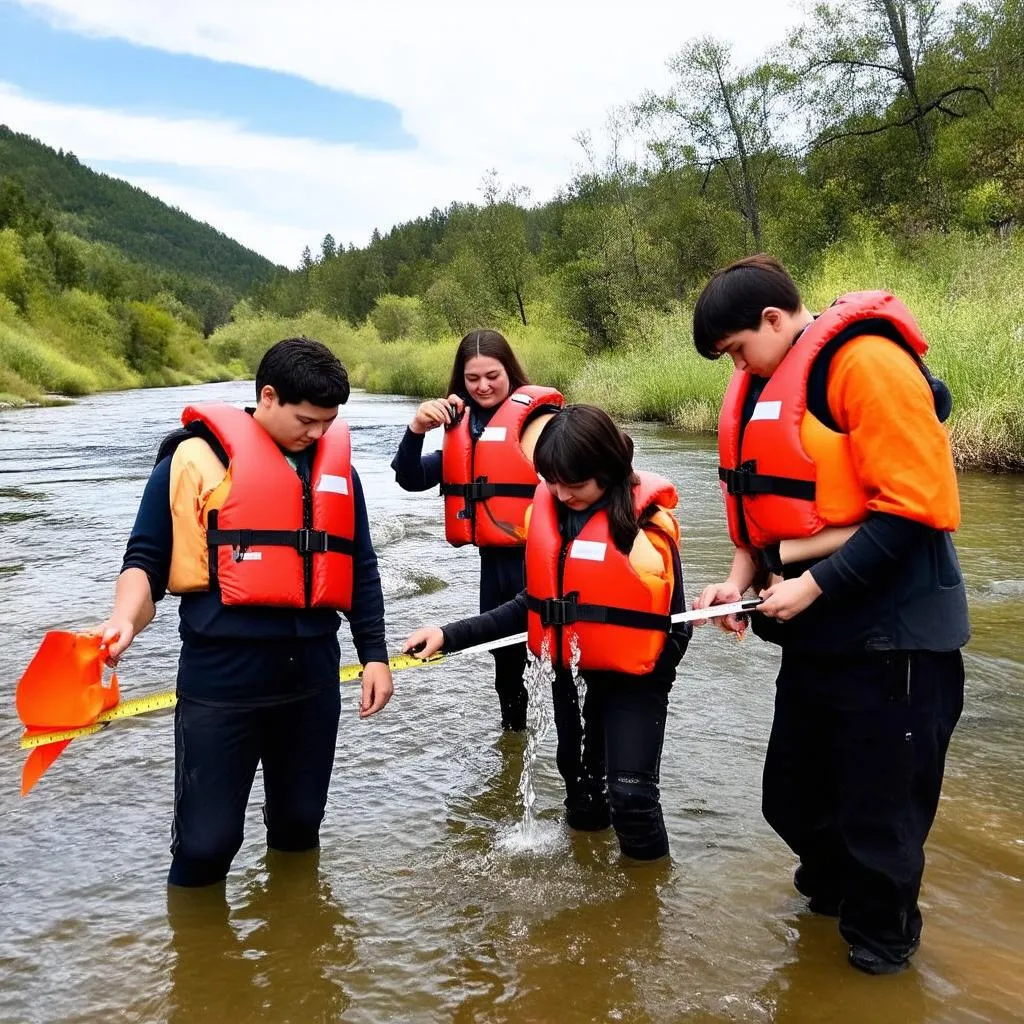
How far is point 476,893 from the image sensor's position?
3.27 m

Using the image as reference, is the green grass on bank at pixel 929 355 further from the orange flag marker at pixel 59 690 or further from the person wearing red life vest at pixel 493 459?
the orange flag marker at pixel 59 690

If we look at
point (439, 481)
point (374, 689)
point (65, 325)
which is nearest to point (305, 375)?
point (374, 689)

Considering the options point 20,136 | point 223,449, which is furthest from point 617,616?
point 20,136

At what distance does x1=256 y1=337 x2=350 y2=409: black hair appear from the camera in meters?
2.88

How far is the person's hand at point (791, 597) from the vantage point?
2.40 meters

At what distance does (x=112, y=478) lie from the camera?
14.7m

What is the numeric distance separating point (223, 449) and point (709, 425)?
16.5 meters

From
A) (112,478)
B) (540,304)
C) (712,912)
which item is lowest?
(712,912)

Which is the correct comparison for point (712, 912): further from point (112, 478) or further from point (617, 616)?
point (112, 478)

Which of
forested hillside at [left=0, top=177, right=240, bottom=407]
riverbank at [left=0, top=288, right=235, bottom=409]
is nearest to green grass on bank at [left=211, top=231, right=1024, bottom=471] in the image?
riverbank at [left=0, top=288, right=235, bottom=409]

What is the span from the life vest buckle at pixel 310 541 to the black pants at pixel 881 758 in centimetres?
143

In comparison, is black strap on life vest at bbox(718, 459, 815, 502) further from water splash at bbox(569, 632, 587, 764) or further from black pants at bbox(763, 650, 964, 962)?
water splash at bbox(569, 632, 587, 764)

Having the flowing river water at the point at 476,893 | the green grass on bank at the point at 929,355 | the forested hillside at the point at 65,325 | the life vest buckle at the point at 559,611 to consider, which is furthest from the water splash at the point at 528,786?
the forested hillside at the point at 65,325

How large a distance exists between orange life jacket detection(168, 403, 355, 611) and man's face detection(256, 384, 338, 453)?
32mm
